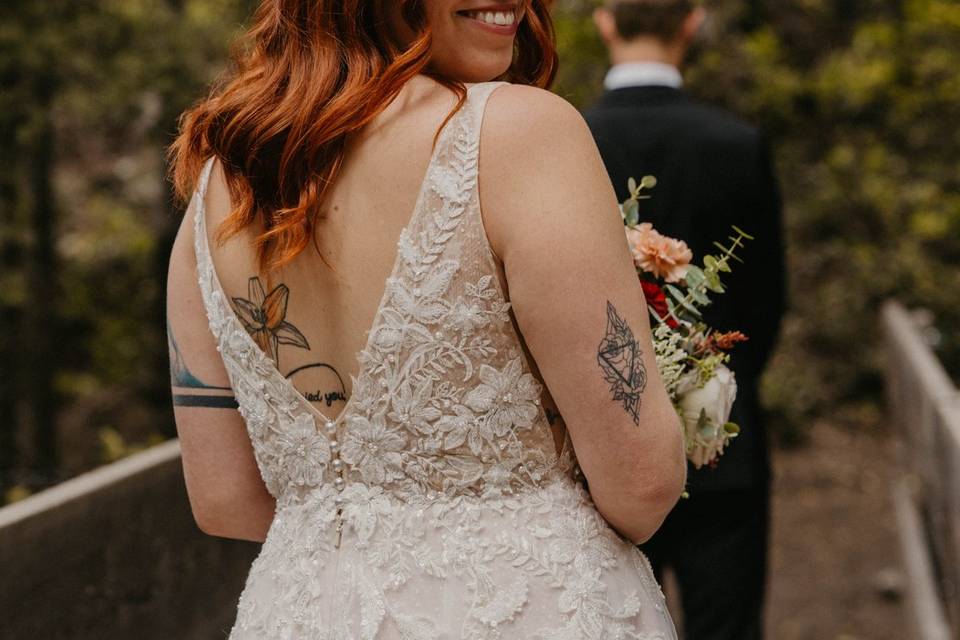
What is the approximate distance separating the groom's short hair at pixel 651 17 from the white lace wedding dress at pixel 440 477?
2.02 metres

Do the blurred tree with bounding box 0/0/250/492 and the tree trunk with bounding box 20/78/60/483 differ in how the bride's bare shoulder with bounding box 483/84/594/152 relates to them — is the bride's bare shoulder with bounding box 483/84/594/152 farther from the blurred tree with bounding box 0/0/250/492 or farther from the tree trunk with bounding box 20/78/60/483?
the tree trunk with bounding box 20/78/60/483

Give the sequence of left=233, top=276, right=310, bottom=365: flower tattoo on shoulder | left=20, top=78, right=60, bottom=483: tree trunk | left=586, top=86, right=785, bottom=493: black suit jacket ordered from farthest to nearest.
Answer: left=20, top=78, right=60, bottom=483: tree trunk < left=586, top=86, right=785, bottom=493: black suit jacket < left=233, top=276, right=310, bottom=365: flower tattoo on shoulder

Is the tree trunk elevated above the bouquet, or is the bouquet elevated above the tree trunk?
the bouquet

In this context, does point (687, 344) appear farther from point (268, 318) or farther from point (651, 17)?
point (651, 17)

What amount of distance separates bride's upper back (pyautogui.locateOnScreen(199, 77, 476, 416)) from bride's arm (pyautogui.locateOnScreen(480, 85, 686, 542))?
0.11 meters

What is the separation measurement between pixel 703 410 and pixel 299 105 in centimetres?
85

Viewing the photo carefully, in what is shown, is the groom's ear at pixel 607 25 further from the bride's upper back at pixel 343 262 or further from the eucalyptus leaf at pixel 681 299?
the bride's upper back at pixel 343 262

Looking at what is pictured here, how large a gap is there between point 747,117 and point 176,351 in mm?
8215

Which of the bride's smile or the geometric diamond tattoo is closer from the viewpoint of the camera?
the geometric diamond tattoo

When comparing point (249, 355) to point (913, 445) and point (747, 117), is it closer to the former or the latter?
point (913, 445)

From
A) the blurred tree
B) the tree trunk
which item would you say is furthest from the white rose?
the tree trunk

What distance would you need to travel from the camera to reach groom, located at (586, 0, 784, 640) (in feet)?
10.9

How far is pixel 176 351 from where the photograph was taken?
1984 millimetres

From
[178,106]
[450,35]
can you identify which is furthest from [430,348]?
[178,106]
